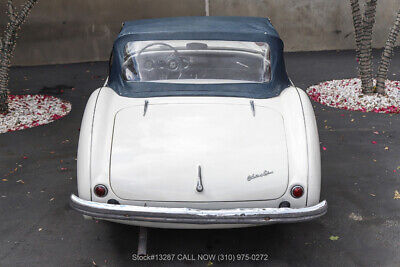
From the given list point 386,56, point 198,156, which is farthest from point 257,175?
point 386,56

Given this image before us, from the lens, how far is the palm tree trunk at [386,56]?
7223 millimetres

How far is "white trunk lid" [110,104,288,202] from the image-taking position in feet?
10.3

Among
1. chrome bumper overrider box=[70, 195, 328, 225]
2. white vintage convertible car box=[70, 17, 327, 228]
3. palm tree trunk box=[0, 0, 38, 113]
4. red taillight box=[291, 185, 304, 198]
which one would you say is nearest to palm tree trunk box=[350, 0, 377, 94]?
white vintage convertible car box=[70, 17, 327, 228]

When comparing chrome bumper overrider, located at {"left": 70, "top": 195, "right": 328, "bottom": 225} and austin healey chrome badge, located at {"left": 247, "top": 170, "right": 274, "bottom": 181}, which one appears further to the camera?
austin healey chrome badge, located at {"left": 247, "top": 170, "right": 274, "bottom": 181}

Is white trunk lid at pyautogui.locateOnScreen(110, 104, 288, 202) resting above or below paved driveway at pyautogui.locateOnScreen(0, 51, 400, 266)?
above

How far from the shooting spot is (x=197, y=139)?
332 cm

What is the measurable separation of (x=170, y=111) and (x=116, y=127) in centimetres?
45

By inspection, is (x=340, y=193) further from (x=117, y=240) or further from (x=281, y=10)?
(x=281, y=10)

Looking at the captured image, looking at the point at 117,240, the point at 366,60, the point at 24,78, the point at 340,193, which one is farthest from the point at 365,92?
the point at 24,78

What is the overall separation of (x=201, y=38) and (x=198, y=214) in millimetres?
1771

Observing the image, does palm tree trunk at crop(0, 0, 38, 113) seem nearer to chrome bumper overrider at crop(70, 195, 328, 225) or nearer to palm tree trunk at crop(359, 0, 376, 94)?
chrome bumper overrider at crop(70, 195, 328, 225)

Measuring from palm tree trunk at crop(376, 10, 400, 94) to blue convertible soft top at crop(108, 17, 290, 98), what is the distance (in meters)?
3.79

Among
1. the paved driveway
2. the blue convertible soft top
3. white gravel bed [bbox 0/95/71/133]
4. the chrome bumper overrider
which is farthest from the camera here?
white gravel bed [bbox 0/95/71/133]

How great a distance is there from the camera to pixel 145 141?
3.35 metres
